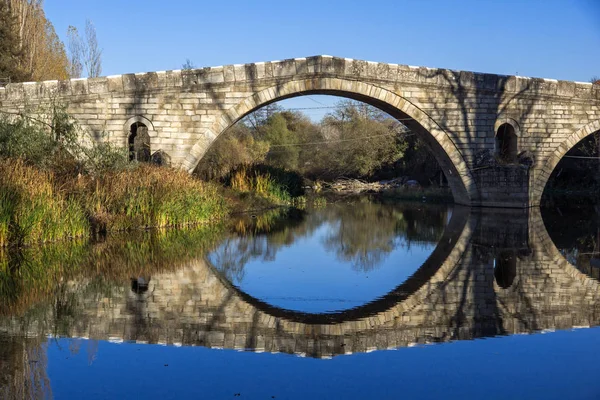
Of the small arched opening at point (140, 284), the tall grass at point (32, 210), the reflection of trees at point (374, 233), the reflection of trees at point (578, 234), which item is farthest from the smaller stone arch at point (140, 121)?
the reflection of trees at point (578, 234)

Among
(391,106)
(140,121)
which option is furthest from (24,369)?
(391,106)

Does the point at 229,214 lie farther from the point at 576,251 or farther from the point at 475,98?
the point at 576,251

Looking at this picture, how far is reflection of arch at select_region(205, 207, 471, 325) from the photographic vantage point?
5328mm

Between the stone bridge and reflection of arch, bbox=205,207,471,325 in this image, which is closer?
reflection of arch, bbox=205,207,471,325

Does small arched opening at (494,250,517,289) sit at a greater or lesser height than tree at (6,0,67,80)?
lesser

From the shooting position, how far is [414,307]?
5.68m

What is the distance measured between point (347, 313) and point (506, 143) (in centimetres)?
1435

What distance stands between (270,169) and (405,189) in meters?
7.56

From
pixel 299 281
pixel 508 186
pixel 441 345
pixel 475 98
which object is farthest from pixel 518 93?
pixel 441 345

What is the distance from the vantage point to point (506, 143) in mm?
18484

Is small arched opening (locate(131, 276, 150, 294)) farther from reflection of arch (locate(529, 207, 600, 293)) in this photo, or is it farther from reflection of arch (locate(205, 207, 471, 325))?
reflection of arch (locate(529, 207, 600, 293))

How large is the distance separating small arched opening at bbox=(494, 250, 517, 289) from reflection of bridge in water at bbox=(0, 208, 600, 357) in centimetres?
1

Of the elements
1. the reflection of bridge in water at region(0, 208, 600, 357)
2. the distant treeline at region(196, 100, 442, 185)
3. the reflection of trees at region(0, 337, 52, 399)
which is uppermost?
the distant treeline at region(196, 100, 442, 185)

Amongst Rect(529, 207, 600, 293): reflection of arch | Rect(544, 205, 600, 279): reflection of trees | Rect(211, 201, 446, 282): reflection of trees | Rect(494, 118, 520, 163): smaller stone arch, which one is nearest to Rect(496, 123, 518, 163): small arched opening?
Rect(494, 118, 520, 163): smaller stone arch
